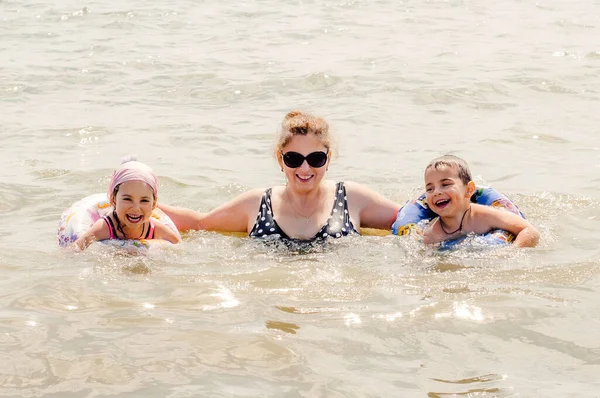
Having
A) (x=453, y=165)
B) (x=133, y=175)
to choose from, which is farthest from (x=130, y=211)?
(x=453, y=165)

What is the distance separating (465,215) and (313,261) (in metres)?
1.16

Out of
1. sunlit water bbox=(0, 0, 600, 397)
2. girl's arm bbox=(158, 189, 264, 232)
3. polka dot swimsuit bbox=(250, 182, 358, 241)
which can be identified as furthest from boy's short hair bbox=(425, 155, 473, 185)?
girl's arm bbox=(158, 189, 264, 232)

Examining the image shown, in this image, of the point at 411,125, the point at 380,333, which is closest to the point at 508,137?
the point at 411,125

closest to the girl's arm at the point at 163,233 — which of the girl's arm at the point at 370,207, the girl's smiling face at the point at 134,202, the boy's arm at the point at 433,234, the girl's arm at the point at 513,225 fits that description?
the girl's smiling face at the point at 134,202

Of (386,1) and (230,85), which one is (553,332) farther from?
(386,1)

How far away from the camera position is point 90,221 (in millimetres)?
6766

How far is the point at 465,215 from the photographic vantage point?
→ 21.4 ft

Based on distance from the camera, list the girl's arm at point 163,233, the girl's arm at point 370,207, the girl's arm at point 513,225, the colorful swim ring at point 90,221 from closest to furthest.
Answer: the girl's arm at point 513,225, the colorful swim ring at point 90,221, the girl's arm at point 163,233, the girl's arm at point 370,207

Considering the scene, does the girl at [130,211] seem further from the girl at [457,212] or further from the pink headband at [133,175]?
the girl at [457,212]

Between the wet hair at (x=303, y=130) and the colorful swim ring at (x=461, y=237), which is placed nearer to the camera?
the colorful swim ring at (x=461, y=237)

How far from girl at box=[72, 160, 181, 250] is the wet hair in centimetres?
92

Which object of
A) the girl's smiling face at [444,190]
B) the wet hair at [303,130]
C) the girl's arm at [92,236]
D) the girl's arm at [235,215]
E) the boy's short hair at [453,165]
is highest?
the wet hair at [303,130]

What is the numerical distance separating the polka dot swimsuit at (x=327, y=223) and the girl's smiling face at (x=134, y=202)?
0.83 m

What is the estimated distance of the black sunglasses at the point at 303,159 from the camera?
6464mm
